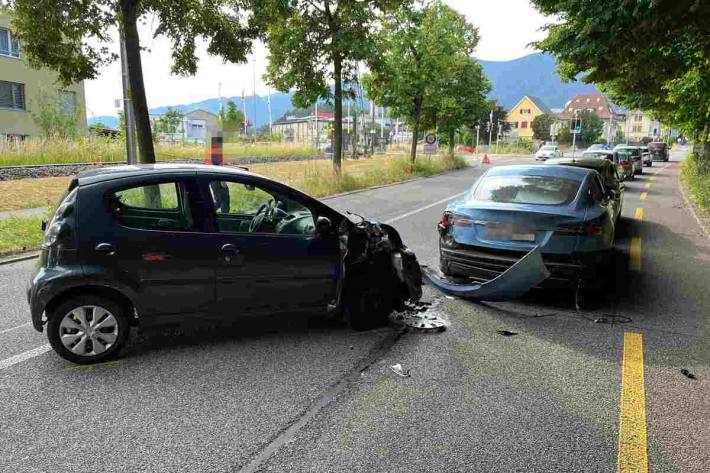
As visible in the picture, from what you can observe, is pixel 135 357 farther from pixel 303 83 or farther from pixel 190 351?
pixel 303 83

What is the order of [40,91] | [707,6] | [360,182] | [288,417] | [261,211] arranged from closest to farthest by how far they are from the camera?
[288,417] < [261,211] < [707,6] < [360,182] < [40,91]

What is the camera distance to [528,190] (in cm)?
663

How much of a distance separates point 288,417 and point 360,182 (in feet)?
55.4

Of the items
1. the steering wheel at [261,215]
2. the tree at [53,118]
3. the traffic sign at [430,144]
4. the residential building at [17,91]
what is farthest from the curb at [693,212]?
the residential building at [17,91]

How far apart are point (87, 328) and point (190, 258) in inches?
38.4

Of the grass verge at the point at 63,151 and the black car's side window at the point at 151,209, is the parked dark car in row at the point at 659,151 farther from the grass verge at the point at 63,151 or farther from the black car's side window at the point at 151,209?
the black car's side window at the point at 151,209

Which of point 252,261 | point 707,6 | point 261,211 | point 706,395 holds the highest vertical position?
→ point 707,6

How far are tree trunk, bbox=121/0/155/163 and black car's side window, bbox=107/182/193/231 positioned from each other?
5761mm

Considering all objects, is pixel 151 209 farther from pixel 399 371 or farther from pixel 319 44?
pixel 319 44

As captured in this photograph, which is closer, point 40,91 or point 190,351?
point 190,351

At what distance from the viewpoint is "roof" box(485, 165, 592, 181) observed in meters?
6.82

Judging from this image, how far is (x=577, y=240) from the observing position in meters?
5.73

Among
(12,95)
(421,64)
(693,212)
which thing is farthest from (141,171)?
(12,95)

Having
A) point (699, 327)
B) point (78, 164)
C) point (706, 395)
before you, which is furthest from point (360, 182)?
point (706, 395)
